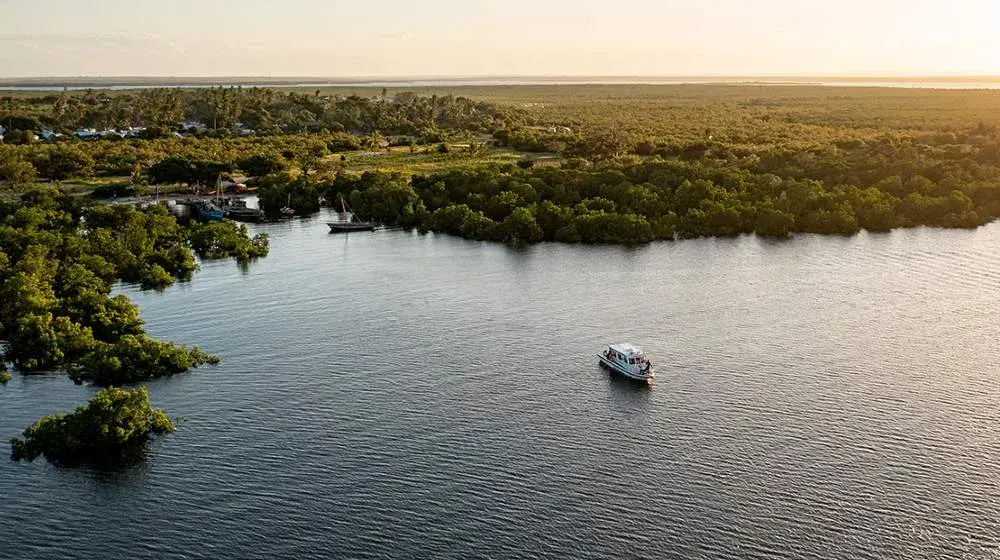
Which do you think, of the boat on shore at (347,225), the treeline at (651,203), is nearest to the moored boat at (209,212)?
the boat on shore at (347,225)

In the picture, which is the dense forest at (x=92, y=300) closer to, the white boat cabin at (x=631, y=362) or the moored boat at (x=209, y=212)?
the moored boat at (x=209, y=212)

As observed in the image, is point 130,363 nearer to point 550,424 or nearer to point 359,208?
point 550,424

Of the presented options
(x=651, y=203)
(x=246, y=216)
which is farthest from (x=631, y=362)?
(x=246, y=216)

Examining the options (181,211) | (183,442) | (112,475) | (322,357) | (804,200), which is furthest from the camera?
(181,211)

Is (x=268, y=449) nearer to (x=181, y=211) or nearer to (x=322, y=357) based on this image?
(x=322, y=357)

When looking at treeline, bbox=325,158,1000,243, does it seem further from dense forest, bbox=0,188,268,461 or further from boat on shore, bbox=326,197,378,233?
dense forest, bbox=0,188,268,461

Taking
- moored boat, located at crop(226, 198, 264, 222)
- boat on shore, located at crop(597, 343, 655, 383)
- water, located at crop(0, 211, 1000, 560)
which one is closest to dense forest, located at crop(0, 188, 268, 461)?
water, located at crop(0, 211, 1000, 560)

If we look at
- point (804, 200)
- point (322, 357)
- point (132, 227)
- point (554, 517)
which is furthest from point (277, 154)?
point (554, 517)
